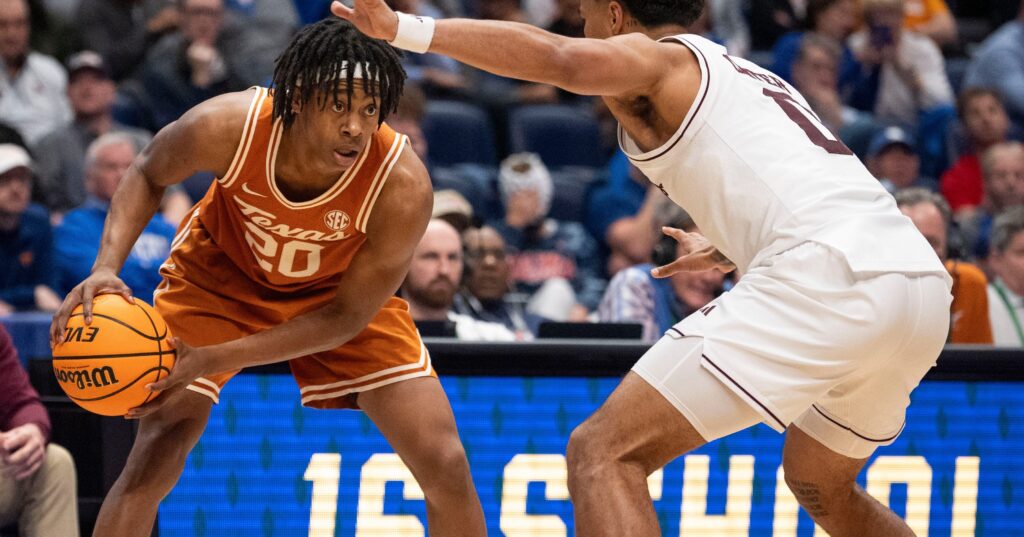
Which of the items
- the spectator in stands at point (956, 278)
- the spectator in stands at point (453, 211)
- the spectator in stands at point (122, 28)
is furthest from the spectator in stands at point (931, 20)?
the spectator in stands at point (122, 28)

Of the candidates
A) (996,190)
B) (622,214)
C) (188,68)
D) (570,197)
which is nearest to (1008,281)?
(996,190)

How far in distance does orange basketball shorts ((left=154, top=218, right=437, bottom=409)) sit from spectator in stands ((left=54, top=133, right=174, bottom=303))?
239 centimetres

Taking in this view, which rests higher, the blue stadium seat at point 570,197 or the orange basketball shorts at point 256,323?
the orange basketball shorts at point 256,323

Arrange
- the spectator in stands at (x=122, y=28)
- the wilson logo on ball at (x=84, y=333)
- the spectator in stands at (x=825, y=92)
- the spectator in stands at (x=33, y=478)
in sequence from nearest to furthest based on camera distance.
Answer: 1. the wilson logo on ball at (x=84, y=333)
2. the spectator in stands at (x=33, y=478)
3. the spectator in stands at (x=122, y=28)
4. the spectator in stands at (x=825, y=92)

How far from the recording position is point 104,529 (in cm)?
402

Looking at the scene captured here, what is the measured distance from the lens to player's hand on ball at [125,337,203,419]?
12.2 ft

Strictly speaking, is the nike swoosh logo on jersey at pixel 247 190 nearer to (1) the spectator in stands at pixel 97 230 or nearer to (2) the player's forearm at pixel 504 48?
(2) the player's forearm at pixel 504 48

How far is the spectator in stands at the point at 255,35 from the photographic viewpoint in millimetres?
8398

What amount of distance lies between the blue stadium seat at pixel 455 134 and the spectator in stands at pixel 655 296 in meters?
3.04

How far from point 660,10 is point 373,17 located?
3.20 feet

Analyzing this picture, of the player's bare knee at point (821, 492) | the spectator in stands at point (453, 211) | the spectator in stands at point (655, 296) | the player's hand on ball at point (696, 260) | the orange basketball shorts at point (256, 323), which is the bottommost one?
the spectator in stands at point (655, 296)

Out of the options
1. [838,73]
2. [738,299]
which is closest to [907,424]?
[738,299]

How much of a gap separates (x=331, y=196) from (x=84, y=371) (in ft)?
2.85

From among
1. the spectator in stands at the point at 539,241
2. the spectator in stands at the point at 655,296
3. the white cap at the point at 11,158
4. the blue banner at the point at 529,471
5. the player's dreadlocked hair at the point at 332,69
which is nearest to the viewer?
the player's dreadlocked hair at the point at 332,69
